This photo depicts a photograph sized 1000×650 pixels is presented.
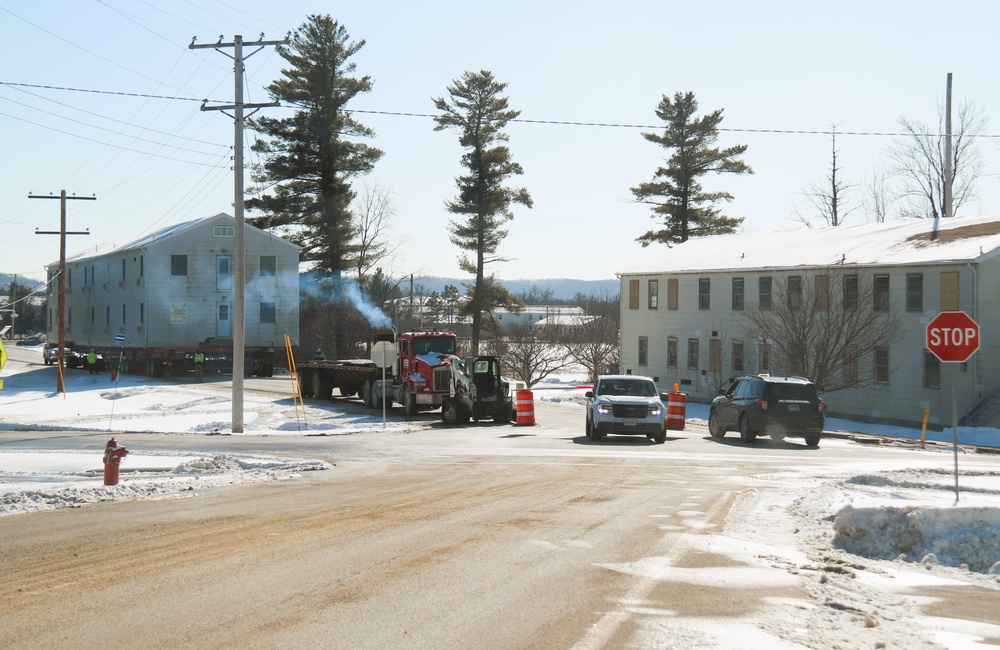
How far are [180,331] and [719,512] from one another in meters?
52.2

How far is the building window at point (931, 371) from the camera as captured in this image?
3900 cm

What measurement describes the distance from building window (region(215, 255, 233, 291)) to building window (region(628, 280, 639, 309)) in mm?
23980

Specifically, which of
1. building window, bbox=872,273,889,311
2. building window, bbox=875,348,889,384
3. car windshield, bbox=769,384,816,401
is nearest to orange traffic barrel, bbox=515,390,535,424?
car windshield, bbox=769,384,816,401

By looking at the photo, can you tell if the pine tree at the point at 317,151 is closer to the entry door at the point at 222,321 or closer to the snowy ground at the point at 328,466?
the entry door at the point at 222,321

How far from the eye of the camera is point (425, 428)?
33719 mm

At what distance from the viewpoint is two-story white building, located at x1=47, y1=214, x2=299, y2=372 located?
201 ft

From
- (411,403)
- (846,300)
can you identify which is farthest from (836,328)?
(411,403)

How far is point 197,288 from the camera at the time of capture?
62250mm

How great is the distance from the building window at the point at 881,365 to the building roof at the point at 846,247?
3585 mm

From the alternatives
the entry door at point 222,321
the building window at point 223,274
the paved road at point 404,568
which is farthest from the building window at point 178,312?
the paved road at point 404,568

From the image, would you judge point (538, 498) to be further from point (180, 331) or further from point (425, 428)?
point (180, 331)

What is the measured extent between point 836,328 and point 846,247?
276 inches

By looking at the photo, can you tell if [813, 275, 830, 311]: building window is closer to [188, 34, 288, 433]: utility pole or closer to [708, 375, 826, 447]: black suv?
[708, 375, 826, 447]: black suv

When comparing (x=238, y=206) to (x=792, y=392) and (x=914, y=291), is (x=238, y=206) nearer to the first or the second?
(x=792, y=392)
